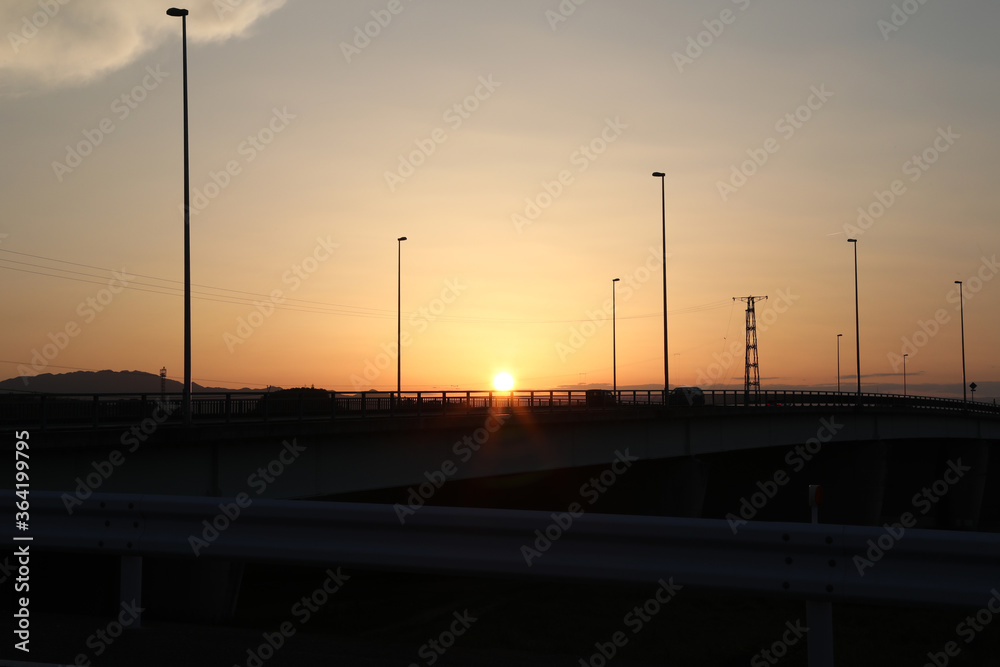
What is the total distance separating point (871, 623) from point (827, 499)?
49.1 metres

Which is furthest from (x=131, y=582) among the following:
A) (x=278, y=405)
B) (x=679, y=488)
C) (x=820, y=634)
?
(x=679, y=488)

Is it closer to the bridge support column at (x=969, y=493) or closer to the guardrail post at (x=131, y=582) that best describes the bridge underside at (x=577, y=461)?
the bridge support column at (x=969, y=493)

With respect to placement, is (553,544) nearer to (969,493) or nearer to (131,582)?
(131,582)

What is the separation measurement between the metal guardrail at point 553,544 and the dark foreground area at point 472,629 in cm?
20

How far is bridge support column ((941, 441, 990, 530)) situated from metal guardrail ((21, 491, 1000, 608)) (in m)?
74.9

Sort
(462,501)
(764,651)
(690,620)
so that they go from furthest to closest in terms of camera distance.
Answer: (462,501) → (690,620) → (764,651)

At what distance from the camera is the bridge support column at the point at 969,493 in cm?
7400

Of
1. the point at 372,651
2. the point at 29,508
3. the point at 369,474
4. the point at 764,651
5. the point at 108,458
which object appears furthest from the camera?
the point at 369,474

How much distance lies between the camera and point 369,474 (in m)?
26.2

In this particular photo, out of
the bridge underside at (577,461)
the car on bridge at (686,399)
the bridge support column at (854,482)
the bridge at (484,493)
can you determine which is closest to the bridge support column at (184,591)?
the bridge at (484,493)

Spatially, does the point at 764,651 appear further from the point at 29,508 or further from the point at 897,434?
the point at 897,434

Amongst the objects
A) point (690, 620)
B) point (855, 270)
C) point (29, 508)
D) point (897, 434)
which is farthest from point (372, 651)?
point (855, 270)

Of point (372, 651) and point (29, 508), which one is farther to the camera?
point (29, 508)

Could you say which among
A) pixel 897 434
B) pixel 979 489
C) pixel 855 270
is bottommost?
pixel 979 489
